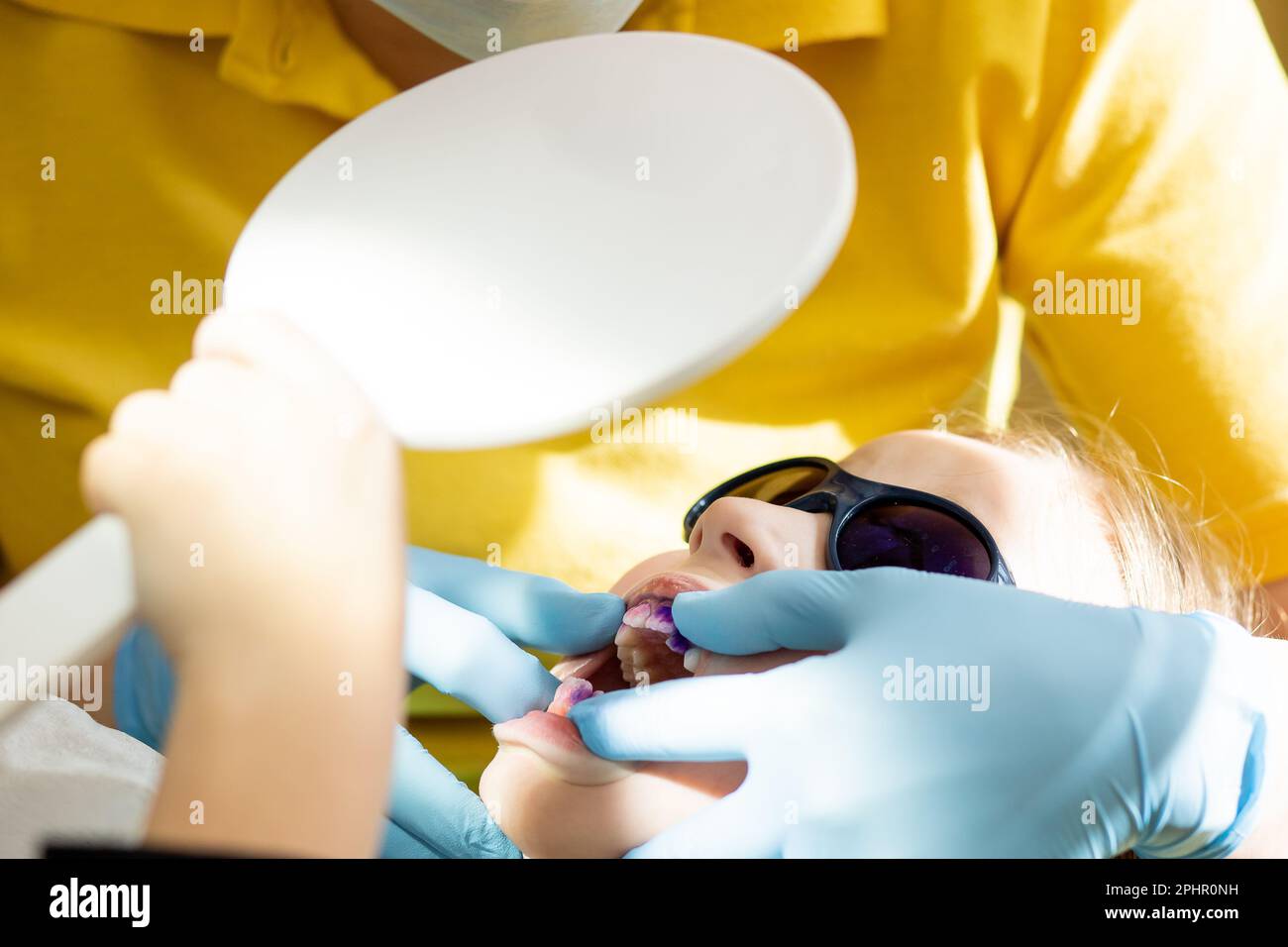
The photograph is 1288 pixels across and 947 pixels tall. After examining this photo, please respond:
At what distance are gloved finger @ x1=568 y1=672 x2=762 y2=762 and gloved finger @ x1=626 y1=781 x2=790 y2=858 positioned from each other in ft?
0.09

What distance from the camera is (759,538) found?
0.73 metres

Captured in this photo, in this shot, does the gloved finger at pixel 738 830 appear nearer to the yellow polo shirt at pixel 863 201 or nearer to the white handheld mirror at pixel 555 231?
the white handheld mirror at pixel 555 231

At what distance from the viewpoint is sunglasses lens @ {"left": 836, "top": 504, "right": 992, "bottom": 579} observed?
2.34 ft

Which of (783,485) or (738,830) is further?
(783,485)

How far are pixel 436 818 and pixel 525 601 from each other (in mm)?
195

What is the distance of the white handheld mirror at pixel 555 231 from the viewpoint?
58 centimetres

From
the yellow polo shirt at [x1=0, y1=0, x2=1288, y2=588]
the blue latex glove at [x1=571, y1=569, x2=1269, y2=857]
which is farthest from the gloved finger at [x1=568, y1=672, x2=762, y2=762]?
the yellow polo shirt at [x1=0, y1=0, x2=1288, y2=588]

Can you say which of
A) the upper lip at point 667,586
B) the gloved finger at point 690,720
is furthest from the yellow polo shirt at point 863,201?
the gloved finger at point 690,720

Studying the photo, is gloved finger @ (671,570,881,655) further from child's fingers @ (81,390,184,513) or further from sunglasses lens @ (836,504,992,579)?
child's fingers @ (81,390,184,513)

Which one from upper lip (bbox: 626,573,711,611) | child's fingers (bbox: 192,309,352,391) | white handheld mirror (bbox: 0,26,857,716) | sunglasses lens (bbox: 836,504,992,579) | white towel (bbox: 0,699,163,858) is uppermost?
white handheld mirror (bbox: 0,26,857,716)

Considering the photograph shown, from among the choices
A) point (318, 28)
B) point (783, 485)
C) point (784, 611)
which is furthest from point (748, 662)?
point (318, 28)

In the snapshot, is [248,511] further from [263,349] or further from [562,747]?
[562,747]

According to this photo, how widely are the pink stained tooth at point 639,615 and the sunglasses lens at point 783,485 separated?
127mm
